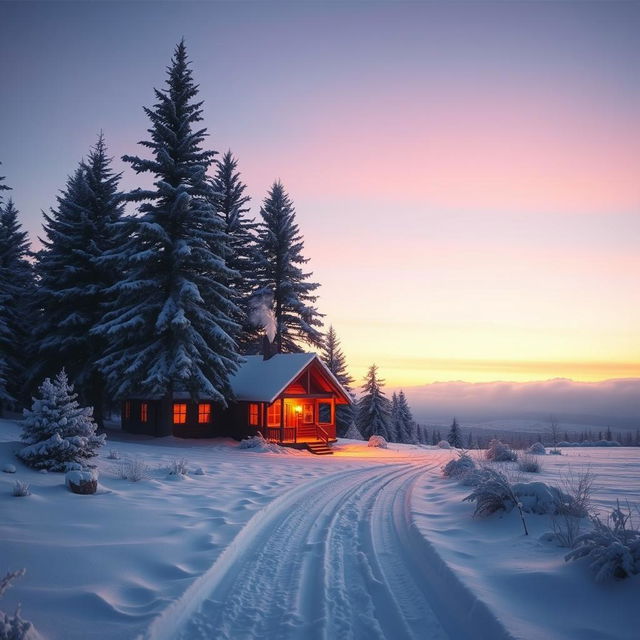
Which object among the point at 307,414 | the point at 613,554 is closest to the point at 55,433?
the point at 613,554

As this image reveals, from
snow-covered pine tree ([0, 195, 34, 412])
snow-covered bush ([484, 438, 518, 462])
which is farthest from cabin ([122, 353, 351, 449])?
snow-covered bush ([484, 438, 518, 462])

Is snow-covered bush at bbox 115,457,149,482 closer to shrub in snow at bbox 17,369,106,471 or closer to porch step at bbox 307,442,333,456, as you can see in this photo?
shrub in snow at bbox 17,369,106,471

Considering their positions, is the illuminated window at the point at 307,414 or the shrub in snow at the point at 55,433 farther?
the illuminated window at the point at 307,414

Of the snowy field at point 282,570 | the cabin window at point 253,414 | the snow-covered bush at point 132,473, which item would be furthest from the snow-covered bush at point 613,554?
the cabin window at point 253,414

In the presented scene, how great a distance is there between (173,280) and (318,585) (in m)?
18.3

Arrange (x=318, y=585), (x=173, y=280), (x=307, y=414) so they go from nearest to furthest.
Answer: (x=318, y=585), (x=173, y=280), (x=307, y=414)

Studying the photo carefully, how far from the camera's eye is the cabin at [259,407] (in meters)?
24.8

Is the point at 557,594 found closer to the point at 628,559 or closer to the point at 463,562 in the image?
the point at 628,559

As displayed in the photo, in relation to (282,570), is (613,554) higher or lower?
higher

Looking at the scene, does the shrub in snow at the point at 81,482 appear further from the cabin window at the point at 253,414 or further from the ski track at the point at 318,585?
the cabin window at the point at 253,414

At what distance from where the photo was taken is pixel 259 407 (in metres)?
25.1

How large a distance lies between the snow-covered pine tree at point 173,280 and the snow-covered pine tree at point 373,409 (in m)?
23.9

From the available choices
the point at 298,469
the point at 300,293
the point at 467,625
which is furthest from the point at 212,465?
the point at 300,293

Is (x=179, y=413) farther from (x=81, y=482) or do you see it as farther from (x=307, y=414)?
(x=81, y=482)
